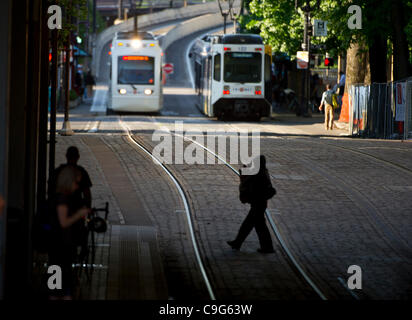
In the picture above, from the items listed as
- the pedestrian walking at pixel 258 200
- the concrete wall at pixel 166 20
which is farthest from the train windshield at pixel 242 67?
the concrete wall at pixel 166 20

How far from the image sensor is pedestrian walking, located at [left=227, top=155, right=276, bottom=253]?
44.4 feet

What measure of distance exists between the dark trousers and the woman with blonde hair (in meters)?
4.55

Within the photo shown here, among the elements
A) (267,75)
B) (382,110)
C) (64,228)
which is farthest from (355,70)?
(64,228)

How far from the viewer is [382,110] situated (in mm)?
32125

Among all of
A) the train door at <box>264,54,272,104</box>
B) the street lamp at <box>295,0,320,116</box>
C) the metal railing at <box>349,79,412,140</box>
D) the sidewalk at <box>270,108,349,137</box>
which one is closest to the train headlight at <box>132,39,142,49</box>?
the train door at <box>264,54,272,104</box>

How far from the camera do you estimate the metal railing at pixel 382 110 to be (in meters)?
30.2

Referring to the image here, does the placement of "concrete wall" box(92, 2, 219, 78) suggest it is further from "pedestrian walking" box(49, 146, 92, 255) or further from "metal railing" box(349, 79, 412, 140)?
"pedestrian walking" box(49, 146, 92, 255)

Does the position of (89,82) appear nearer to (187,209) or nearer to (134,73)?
(134,73)

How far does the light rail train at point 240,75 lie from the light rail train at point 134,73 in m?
3.14

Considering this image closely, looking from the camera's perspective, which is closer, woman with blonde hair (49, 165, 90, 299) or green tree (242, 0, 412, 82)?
woman with blonde hair (49, 165, 90, 299)

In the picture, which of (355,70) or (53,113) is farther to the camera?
(355,70)

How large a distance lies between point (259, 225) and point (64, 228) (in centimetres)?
489

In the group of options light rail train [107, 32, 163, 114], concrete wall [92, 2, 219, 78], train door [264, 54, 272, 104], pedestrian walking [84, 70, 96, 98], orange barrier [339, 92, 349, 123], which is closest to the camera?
orange barrier [339, 92, 349, 123]

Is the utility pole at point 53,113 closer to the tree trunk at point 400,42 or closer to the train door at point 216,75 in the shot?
the tree trunk at point 400,42
